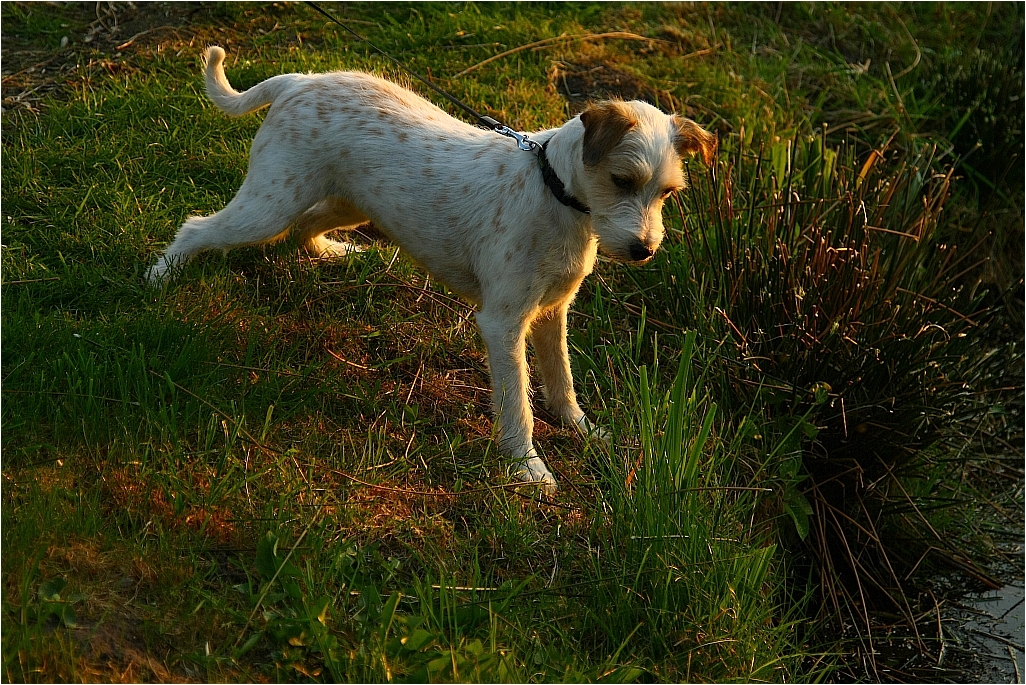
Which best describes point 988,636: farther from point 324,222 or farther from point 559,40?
point 559,40

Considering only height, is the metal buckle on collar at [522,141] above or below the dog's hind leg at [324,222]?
above

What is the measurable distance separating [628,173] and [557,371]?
1227 mm

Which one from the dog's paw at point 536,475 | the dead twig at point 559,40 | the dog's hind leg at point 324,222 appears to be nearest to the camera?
the dog's paw at point 536,475

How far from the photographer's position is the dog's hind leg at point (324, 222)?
460 cm

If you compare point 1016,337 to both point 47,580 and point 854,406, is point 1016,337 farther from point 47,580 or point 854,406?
point 47,580

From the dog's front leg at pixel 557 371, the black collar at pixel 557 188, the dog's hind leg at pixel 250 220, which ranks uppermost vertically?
the black collar at pixel 557 188

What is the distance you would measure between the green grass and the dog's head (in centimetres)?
49

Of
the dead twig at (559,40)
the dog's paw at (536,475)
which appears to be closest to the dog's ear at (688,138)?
the dog's paw at (536,475)

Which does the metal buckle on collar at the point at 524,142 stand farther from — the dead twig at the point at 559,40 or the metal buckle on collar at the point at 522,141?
the dead twig at the point at 559,40

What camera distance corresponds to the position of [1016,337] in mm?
6332

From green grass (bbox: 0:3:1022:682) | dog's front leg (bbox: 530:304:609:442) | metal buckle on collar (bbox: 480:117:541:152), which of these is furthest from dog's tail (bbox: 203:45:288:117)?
dog's front leg (bbox: 530:304:609:442)

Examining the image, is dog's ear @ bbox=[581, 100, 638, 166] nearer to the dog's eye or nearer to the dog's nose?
the dog's eye

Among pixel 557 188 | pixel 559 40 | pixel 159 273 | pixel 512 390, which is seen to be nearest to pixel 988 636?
pixel 512 390

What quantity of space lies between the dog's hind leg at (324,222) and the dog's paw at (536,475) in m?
1.40
